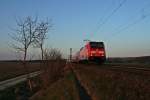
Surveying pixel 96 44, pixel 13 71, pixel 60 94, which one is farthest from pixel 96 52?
pixel 13 71

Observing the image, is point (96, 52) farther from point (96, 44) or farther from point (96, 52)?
point (96, 44)

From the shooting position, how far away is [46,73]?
2944 cm

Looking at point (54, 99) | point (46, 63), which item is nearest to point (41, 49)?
point (46, 63)

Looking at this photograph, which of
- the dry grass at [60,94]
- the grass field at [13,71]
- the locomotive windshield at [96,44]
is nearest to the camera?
the dry grass at [60,94]

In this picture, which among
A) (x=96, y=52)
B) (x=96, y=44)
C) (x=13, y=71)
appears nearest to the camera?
(x=96, y=52)

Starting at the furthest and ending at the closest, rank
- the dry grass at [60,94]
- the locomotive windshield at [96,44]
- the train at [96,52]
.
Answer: the locomotive windshield at [96,44]
the train at [96,52]
the dry grass at [60,94]

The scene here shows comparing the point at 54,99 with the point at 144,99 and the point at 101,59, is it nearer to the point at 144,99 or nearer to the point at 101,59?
the point at 144,99

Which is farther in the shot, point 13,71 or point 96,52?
point 13,71

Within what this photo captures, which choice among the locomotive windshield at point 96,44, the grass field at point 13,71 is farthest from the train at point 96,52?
the grass field at point 13,71

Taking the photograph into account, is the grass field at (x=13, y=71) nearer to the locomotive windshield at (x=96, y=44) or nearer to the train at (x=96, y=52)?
the train at (x=96, y=52)

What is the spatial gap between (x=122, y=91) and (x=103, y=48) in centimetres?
3255

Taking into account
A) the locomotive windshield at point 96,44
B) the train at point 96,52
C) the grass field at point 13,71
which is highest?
the locomotive windshield at point 96,44

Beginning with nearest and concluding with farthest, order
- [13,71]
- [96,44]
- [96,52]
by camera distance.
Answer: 1. [96,52]
2. [96,44]
3. [13,71]

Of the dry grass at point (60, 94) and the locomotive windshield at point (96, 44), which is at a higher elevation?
the locomotive windshield at point (96, 44)
